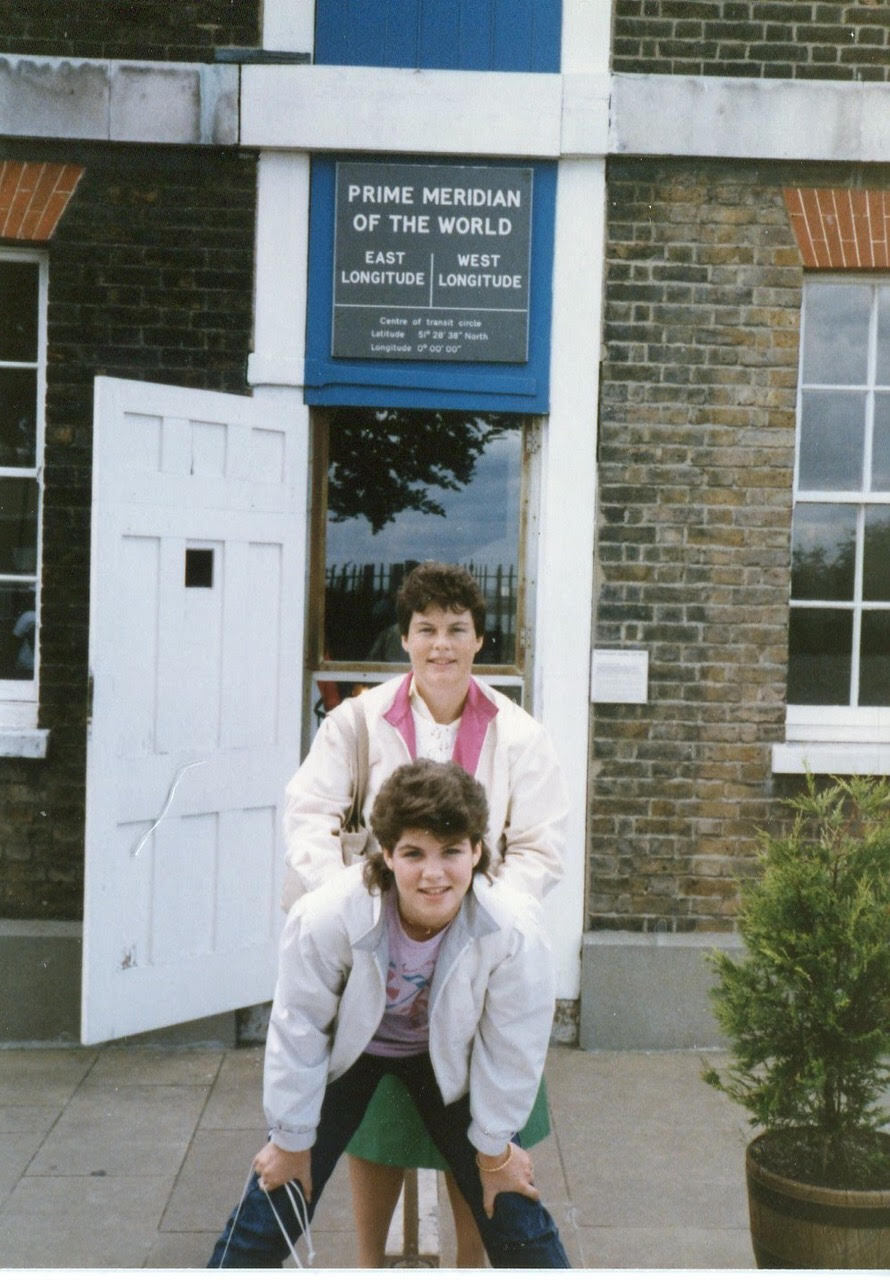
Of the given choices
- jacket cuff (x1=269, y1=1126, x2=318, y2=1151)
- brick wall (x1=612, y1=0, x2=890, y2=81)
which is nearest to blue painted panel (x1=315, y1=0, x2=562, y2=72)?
brick wall (x1=612, y1=0, x2=890, y2=81)

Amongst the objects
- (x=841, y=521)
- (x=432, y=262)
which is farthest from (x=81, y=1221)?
(x=841, y=521)

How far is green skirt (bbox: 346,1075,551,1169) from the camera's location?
3242mm

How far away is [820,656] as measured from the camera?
5.81 m

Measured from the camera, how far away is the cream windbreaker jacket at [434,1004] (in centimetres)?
294

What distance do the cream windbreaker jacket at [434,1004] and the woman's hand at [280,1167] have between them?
0.03 meters

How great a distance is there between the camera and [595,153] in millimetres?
5469

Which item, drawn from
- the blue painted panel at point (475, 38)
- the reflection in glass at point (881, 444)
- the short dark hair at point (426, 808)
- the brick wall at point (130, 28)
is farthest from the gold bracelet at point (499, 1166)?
the brick wall at point (130, 28)

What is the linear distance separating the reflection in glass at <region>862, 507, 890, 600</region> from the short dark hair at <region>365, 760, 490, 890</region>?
3.34 m

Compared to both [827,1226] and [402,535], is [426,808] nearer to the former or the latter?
[827,1226]

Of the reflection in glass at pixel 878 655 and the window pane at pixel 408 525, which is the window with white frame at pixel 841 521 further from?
the window pane at pixel 408 525

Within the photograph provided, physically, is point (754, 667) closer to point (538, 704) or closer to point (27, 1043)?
point (538, 704)

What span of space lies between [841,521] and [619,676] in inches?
45.8

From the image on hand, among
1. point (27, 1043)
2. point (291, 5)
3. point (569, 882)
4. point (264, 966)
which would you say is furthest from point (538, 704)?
point (291, 5)

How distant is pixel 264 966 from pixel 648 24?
404cm
